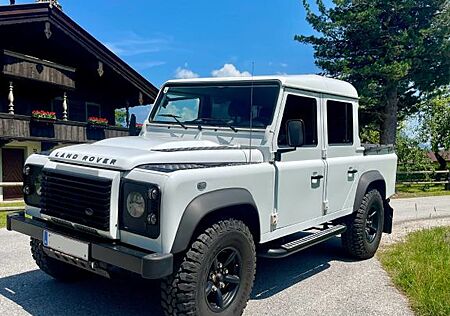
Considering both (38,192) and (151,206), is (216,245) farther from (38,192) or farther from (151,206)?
(38,192)

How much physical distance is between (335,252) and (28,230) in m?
4.32

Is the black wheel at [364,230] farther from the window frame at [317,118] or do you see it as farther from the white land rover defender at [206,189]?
the window frame at [317,118]

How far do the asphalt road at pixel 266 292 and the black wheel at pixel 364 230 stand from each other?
184mm

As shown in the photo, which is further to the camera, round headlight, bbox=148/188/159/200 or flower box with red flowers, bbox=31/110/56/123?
flower box with red flowers, bbox=31/110/56/123

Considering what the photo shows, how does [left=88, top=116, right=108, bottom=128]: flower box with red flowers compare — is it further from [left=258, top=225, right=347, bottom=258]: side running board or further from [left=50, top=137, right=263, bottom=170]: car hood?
[left=258, top=225, right=347, bottom=258]: side running board

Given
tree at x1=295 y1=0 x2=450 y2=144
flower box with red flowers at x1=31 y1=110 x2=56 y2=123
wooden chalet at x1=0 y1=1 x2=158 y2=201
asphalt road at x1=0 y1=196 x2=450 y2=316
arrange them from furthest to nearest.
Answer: tree at x1=295 y1=0 x2=450 y2=144 → flower box with red flowers at x1=31 y1=110 x2=56 y2=123 → wooden chalet at x1=0 y1=1 x2=158 y2=201 → asphalt road at x1=0 y1=196 x2=450 y2=316

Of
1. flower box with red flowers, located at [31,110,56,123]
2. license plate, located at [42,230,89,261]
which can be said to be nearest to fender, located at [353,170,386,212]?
license plate, located at [42,230,89,261]

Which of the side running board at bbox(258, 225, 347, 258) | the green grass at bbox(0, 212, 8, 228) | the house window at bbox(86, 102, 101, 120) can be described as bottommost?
the green grass at bbox(0, 212, 8, 228)

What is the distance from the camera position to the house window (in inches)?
771

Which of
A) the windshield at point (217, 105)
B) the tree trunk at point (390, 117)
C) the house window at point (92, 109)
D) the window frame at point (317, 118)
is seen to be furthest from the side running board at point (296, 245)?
the house window at point (92, 109)

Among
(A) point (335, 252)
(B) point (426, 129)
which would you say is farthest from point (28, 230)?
(B) point (426, 129)

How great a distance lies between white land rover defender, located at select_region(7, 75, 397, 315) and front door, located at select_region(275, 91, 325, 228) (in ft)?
0.05

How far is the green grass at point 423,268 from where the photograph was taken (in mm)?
4094

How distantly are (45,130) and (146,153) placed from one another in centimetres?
1369
